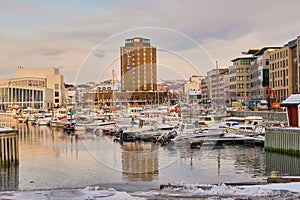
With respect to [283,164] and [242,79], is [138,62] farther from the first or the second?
[242,79]

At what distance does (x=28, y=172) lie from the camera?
111 feet

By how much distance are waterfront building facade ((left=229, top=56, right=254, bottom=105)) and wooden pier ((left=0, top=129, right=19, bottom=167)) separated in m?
106

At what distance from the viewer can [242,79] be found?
138875mm

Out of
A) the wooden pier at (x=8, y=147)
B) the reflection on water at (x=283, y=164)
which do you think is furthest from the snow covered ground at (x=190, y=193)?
the wooden pier at (x=8, y=147)

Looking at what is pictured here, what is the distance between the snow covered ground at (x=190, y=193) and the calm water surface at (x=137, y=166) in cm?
661

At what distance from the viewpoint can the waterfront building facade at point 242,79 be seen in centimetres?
13750

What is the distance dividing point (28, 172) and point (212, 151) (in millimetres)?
20265

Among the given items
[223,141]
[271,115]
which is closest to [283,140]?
[223,141]

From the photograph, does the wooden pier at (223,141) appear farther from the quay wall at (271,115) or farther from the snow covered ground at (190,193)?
the snow covered ground at (190,193)

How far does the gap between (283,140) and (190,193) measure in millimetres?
24020

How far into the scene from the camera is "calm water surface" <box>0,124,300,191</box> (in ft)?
97.7

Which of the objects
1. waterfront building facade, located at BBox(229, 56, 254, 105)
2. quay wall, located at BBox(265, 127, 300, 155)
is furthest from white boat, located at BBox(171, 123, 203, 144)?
waterfront building facade, located at BBox(229, 56, 254, 105)

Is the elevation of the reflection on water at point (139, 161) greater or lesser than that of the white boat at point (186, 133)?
lesser

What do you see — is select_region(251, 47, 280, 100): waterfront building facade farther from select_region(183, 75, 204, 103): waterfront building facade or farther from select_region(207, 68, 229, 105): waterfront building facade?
select_region(183, 75, 204, 103): waterfront building facade
